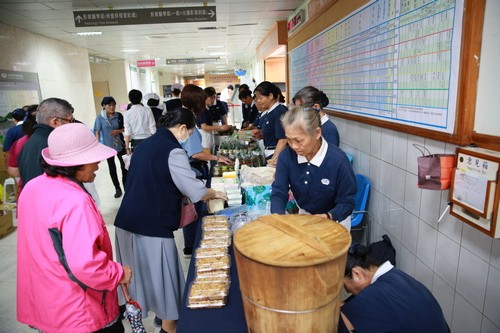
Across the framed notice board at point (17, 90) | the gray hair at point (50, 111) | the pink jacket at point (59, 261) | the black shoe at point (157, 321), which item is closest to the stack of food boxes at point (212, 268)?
the pink jacket at point (59, 261)

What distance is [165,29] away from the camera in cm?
745

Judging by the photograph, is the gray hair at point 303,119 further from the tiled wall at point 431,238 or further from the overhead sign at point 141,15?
the overhead sign at point 141,15

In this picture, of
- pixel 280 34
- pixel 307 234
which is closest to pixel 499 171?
pixel 307 234

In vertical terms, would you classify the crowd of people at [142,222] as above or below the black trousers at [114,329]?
above

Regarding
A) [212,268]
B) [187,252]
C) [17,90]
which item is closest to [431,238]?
[212,268]

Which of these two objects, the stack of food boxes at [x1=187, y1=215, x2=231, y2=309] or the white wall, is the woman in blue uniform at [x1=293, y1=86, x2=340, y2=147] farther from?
the white wall

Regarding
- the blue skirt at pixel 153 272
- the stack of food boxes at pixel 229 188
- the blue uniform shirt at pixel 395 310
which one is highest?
the stack of food boxes at pixel 229 188

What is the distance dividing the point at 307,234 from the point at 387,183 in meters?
1.96

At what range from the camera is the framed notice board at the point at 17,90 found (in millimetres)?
6027

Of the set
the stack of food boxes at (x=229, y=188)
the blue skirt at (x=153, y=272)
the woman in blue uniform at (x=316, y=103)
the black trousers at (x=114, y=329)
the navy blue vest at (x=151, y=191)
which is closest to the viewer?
the black trousers at (x=114, y=329)

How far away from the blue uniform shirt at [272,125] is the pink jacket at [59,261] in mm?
2338

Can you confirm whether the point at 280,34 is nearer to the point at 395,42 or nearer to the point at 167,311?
the point at 395,42

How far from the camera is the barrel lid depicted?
783 mm

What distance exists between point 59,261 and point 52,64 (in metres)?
8.16
